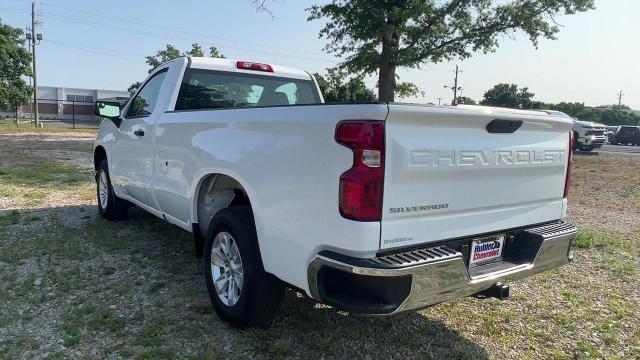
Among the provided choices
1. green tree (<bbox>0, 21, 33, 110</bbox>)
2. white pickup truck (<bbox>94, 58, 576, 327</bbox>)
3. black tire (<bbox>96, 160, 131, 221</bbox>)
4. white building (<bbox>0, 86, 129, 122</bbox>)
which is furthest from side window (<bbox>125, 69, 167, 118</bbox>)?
white building (<bbox>0, 86, 129, 122</bbox>)

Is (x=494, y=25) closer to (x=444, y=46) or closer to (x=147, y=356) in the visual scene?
(x=444, y=46)

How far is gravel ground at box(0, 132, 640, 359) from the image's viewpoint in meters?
3.22

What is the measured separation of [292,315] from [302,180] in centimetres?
142

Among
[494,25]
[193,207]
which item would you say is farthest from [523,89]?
[193,207]

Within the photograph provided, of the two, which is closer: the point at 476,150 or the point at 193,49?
the point at 476,150

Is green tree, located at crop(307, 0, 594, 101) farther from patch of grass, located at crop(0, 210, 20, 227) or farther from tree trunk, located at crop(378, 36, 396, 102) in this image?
patch of grass, located at crop(0, 210, 20, 227)

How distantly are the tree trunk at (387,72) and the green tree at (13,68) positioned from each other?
1013 inches

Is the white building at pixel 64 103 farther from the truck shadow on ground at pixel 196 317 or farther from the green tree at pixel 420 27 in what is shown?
the truck shadow on ground at pixel 196 317

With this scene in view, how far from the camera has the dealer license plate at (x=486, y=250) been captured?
9.54 ft

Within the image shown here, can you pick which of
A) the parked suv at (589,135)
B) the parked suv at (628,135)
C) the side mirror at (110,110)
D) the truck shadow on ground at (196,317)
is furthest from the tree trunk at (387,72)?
the parked suv at (628,135)

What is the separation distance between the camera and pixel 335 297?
8.34ft

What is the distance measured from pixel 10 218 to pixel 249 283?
15.4ft

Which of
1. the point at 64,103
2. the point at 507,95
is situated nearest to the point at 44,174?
the point at 507,95

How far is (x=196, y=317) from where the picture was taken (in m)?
3.60
